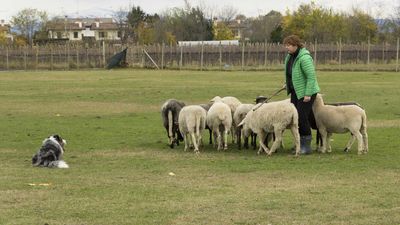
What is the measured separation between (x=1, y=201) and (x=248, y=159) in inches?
246

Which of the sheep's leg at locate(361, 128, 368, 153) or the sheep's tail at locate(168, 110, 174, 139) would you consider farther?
the sheep's tail at locate(168, 110, 174, 139)

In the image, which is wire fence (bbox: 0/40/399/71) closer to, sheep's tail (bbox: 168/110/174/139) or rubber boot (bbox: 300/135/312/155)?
sheep's tail (bbox: 168/110/174/139)

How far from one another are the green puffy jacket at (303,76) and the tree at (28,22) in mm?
125756

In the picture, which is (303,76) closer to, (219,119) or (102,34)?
(219,119)

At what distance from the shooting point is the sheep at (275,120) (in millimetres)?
15305

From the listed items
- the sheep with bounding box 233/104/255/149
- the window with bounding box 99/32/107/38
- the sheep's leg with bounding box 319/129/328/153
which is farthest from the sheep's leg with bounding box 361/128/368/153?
the window with bounding box 99/32/107/38

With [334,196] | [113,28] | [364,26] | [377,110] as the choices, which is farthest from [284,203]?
[113,28]

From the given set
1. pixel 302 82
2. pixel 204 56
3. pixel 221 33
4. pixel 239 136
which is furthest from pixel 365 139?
pixel 221 33

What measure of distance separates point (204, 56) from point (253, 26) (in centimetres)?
6312

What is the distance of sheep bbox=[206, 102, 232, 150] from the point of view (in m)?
16.5

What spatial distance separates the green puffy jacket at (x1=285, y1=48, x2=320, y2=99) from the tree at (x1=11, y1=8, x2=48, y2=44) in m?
126

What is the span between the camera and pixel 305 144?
16.1 metres

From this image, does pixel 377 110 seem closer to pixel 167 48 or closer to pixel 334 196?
pixel 334 196

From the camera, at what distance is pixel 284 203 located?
33.4 feet
